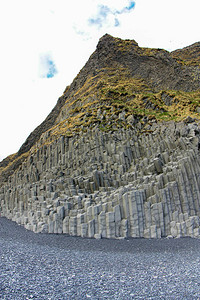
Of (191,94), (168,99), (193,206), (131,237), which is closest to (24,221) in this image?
(131,237)

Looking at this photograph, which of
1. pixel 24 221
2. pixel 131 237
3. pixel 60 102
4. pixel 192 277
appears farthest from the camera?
pixel 60 102

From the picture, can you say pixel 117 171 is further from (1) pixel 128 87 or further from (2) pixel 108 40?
(2) pixel 108 40

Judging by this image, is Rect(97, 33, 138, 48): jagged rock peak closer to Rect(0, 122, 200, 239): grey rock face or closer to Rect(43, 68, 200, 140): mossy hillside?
Rect(43, 68, 200, 140): mossy hillside

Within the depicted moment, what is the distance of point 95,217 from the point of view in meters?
15.1

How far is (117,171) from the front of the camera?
2022 centimetres

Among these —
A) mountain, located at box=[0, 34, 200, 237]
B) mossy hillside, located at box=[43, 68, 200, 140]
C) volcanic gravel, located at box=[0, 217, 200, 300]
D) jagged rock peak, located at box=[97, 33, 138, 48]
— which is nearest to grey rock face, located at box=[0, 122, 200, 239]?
mountain, located at box=[0, 34, 200, 237]

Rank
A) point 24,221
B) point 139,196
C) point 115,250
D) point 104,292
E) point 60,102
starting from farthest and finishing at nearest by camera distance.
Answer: point 60,102
point 24,221
point 139,196
point 115,250
point 104,292

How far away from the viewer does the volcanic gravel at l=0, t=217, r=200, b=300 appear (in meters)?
6.78

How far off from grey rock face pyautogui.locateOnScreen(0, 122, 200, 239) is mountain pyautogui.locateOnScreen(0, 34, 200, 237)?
0.07 meters

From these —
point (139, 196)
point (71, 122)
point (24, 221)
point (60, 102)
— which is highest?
point (60, 102)

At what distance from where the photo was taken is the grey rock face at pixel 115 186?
15.0m

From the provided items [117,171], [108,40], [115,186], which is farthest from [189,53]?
[115,186]

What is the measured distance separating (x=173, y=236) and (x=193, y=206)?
3009 mm

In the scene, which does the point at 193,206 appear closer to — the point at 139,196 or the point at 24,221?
the point at 139,196
